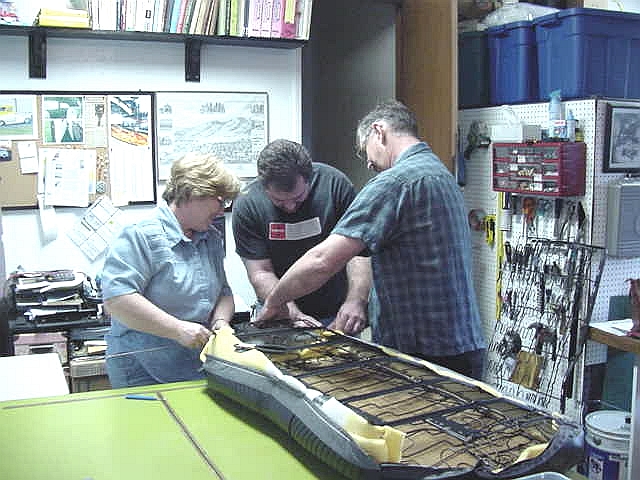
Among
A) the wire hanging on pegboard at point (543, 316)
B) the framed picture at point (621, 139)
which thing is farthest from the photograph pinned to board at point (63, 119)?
the framed picture at point (621, 139)

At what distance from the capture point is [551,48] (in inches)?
134

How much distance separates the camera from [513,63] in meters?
3.61

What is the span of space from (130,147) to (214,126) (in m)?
0.44

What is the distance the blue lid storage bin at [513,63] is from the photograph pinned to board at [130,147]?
1748mm

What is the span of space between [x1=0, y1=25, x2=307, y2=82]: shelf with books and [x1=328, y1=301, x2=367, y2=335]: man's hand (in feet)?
5.50

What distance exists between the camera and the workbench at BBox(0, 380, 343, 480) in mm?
1465

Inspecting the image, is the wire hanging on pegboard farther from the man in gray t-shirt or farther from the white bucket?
the man in gray t-shirt

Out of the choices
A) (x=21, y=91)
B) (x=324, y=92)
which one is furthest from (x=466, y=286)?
(x=324, y=92)

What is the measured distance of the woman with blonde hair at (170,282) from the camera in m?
→ 2.07

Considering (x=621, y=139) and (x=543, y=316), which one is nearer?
(x=621, y=139)

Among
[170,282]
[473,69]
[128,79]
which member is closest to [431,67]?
[473,69]

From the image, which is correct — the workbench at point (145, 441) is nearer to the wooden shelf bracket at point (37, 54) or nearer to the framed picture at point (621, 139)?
the wooden shelf bracket at point (37, 54)

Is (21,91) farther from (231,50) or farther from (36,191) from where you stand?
(231,50)

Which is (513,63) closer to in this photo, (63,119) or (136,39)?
(136,39)
